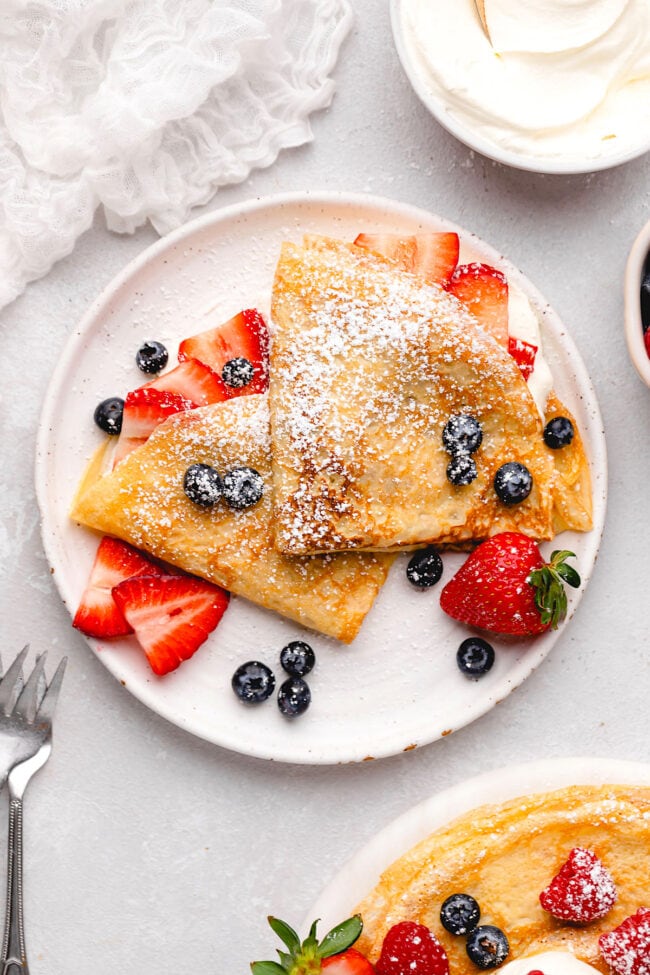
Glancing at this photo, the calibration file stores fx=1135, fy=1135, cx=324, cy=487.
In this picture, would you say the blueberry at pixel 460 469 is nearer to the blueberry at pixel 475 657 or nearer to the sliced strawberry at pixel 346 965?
the blueberry at pixel 475 657

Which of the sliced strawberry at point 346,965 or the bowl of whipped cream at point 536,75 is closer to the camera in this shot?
the sliced strawberry at point 346,965

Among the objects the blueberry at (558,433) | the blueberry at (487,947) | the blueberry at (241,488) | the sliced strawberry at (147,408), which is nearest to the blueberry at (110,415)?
the sliced strawberry at (147,408)

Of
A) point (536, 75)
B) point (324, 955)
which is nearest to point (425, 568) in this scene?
point (324, 955)

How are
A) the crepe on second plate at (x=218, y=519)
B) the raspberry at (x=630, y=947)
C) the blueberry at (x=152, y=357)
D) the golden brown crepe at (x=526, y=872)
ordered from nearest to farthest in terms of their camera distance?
the raspberry at (x=630, y=947) < the golden brown crepe at (x=526, y=872) < the crepe on second plate at (x=218, y=519) < the blueberry at (x=152, y=357)

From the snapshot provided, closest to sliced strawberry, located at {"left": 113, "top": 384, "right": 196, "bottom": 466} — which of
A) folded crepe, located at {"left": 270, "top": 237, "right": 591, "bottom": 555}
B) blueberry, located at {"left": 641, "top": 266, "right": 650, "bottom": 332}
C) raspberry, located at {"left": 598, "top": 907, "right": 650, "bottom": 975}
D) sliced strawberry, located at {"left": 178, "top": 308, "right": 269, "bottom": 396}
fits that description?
sliced strawberry, located at {"left": 178, "top": 308, "right": 269, "bottom": 396}

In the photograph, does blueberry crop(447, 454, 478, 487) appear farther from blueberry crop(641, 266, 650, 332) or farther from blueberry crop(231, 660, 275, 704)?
blueberry crop(231, 660, 275, 704)

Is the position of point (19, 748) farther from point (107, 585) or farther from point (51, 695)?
point (107, 585)
